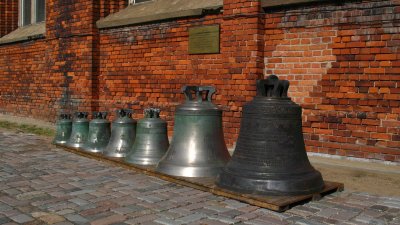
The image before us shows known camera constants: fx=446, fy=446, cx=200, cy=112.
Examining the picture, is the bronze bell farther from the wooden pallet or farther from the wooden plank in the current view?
the wooden plank

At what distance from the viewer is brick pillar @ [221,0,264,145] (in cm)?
688

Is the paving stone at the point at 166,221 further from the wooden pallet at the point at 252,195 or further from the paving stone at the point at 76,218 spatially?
the wooden pallet at the point at 252,195

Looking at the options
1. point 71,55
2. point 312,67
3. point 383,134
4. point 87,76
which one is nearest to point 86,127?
point 87,76

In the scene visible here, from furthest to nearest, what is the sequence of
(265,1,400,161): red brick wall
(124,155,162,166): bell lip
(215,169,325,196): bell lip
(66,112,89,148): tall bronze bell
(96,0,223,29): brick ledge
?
(96,0,223,29): brick ledge < (66,112,89,148): tall bronze bell < (124,155,162,166): bell lip < (265,1,400,161): red brick wall < (215,169,325,196): bell lip

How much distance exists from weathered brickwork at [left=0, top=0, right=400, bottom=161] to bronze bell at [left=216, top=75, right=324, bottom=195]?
1.74 metres

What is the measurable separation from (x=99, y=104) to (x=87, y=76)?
675mm

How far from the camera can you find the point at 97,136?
723cm

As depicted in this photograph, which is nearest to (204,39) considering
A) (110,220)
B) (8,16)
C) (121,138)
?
(121,138)

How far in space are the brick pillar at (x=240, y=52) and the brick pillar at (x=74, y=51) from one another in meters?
3.75

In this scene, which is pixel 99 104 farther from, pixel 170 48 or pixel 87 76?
pixel 170 48

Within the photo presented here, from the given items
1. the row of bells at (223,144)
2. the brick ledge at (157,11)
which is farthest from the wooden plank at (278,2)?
the row of bells at (223,144)

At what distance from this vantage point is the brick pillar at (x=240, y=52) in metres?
6.88

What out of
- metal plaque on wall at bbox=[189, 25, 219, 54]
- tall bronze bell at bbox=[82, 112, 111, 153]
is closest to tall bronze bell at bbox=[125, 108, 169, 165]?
tall bronze bell at bbox=[82, 112, 111, 153]

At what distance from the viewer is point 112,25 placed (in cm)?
950
